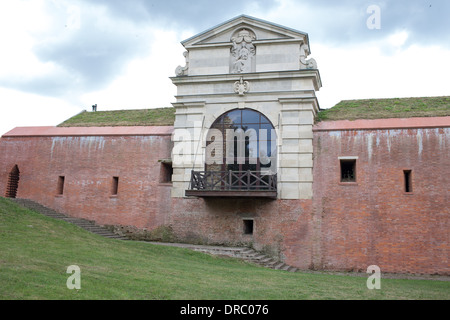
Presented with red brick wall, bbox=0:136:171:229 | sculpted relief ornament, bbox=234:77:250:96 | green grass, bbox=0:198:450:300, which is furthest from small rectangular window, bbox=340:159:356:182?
red brick wall, bbox=0:136:171:229

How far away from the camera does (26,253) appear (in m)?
9.85

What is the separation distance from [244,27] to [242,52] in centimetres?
115

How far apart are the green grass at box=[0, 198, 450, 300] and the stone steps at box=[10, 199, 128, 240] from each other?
3.22 metres

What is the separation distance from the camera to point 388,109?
17594 millimetres

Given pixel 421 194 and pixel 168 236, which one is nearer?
pixel 421 194

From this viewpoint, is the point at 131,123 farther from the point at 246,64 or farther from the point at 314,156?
the point at 314,156

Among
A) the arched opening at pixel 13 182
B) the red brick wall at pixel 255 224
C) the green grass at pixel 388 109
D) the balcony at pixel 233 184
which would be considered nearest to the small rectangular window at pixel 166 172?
the red brick wall at pixel 255 224

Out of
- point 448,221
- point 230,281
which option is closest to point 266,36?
point 448,221

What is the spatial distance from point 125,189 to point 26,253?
8.75 metres

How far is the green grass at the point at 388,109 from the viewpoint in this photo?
16.6 metres

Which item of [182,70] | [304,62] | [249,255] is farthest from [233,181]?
[304,62]

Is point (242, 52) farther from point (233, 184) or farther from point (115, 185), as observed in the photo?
point (115, 185)

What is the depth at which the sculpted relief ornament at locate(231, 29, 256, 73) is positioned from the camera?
17734mm

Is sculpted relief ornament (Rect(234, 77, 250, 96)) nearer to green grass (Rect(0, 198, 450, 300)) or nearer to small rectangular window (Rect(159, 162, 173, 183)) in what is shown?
small rectangular window (Rect(159, 162, 173, 183))
